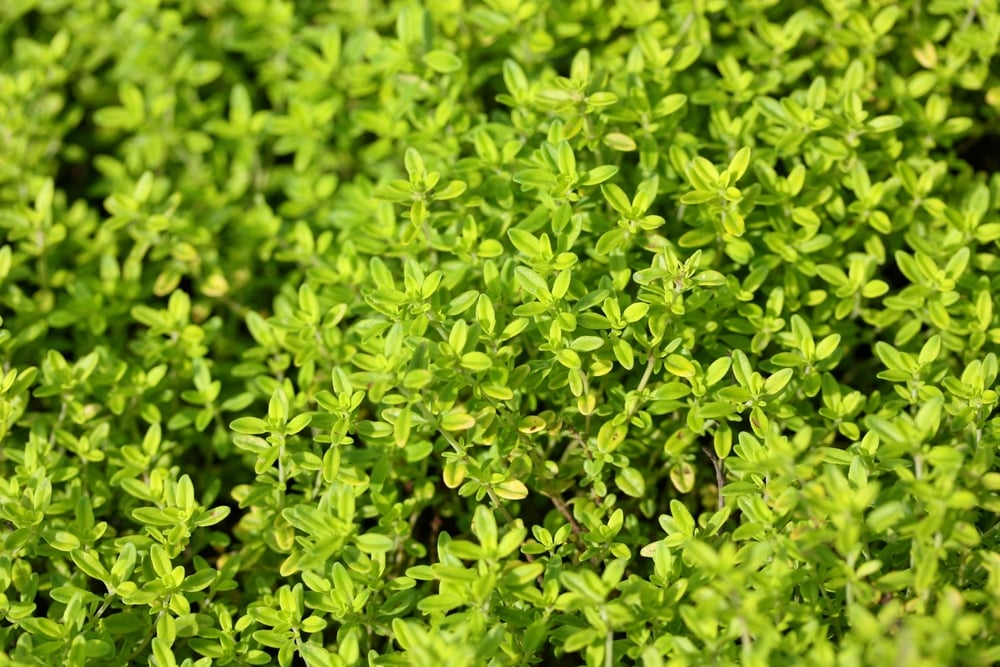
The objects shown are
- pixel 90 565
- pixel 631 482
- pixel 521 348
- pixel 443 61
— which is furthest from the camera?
pixel 443 61

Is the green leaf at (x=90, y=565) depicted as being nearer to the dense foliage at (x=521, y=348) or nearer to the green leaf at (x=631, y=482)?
the dense foliage at (x=521, y=348)

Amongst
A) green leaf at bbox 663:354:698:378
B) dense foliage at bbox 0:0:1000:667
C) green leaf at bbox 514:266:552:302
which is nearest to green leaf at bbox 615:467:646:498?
dense foliage at bbox 0:0:1000:667

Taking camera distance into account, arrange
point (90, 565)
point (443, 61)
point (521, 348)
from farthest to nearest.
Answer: point (443, 61) → point (521, 348) → point (90, 565)

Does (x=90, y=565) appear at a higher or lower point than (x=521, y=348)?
lower

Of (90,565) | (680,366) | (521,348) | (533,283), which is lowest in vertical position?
(90,565)

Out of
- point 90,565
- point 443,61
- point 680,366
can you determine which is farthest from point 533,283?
point 90,565

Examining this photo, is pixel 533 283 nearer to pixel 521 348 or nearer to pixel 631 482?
pixel 521 348

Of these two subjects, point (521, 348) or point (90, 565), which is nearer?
point (90, 565)

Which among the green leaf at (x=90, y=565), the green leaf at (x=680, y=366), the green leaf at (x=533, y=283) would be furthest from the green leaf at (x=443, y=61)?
the green leaf at (x=90, y=565)

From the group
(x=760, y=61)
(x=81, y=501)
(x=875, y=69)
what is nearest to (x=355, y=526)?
(x=81, y=501)
